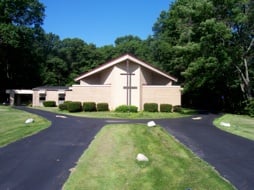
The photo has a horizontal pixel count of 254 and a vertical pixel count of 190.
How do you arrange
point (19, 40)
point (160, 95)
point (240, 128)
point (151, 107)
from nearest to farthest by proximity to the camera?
point (240, 128), point (151, 107), point (160, 95), point (19, 40)

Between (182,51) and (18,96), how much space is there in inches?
1354

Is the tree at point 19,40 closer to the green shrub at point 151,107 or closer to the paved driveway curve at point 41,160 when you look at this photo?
the green shrub at point 151,107

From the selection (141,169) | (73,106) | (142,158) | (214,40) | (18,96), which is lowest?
(141,169)

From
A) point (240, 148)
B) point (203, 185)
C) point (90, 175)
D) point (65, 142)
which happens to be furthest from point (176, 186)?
point (65, 142)

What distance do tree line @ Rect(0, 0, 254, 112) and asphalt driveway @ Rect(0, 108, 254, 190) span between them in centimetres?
1752

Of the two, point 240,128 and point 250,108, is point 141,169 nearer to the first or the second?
point 240,128

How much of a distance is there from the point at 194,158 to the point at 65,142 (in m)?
5.55

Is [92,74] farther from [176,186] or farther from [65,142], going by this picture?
[176,186]

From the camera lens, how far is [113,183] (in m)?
8.31

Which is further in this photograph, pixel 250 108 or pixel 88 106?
pixel 88 106

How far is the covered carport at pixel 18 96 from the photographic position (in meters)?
57.5

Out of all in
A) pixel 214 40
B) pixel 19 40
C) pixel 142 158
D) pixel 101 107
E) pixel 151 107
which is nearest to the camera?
pixel 142 158

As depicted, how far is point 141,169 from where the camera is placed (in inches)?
380

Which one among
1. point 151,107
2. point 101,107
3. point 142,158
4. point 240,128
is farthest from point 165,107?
point 142,158
